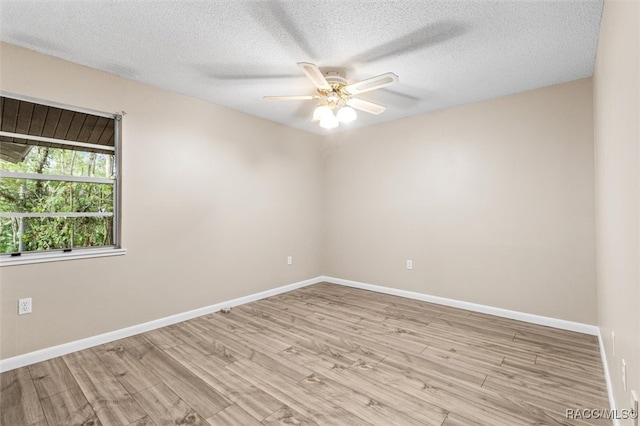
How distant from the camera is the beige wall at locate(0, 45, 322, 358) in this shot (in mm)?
2467

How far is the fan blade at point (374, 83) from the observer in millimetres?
2256

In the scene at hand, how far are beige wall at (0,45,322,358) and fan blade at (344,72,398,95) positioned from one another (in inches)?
73.5

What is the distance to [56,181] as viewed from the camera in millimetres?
2623

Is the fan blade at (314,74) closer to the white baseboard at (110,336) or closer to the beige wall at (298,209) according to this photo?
the beige wall at (298,209)

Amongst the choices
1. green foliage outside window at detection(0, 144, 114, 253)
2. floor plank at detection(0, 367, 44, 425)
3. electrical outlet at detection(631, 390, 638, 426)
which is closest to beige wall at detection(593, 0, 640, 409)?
electrical outlet at detection(631, 390, 638, 426)

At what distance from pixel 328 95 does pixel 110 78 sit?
205 cm

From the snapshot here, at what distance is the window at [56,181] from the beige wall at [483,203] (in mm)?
3140

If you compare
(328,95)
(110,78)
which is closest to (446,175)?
(328,95)

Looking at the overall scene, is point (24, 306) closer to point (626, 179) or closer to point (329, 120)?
point (329, 120)

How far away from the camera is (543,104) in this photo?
3148mm

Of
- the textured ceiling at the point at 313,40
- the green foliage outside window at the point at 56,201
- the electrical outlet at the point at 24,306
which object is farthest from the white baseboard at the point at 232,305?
the textured ceiling at the point at 313,40

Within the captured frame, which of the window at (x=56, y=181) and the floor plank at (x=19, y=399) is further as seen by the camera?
the window at (x=56, y=181)

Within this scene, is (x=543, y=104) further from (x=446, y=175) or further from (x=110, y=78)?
(x=110, y=78)

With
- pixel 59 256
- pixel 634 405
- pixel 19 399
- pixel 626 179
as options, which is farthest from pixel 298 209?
pixel 634 405
